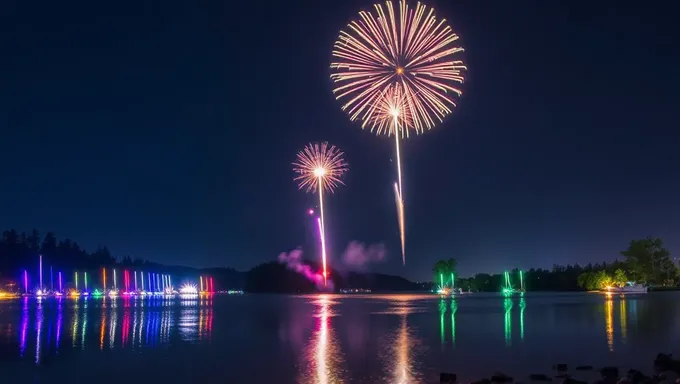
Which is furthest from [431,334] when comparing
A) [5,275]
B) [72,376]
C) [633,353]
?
[5,275]

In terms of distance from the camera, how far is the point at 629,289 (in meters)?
173

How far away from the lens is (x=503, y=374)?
1020 inches

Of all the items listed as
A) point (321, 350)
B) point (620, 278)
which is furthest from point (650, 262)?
point (321, 350)

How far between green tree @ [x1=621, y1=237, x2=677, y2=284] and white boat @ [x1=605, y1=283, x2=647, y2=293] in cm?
389

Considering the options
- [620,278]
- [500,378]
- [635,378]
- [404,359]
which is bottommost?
[620,278]

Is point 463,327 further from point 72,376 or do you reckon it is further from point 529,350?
point 72,376

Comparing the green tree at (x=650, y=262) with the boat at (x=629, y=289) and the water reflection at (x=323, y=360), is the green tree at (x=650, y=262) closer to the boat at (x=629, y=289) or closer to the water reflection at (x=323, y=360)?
the boat at (x=629, y=289)

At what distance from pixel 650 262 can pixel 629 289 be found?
38.8 ft

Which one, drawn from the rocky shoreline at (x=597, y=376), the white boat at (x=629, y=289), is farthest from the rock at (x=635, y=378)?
the white boat at (x=629, y=289)

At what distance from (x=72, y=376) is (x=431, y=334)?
83.9ft

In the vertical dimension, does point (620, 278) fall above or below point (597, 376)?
below

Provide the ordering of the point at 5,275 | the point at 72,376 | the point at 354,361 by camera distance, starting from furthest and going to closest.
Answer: the point at 5,275 < the point at 354,361 < the point at 72,376

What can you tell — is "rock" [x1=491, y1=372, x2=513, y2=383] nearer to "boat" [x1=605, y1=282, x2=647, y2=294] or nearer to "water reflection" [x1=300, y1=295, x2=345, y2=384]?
"water reflection" [x1=300, y1=295, x2=345, y2=384]

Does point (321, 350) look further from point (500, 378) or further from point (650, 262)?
point (650, 262)
